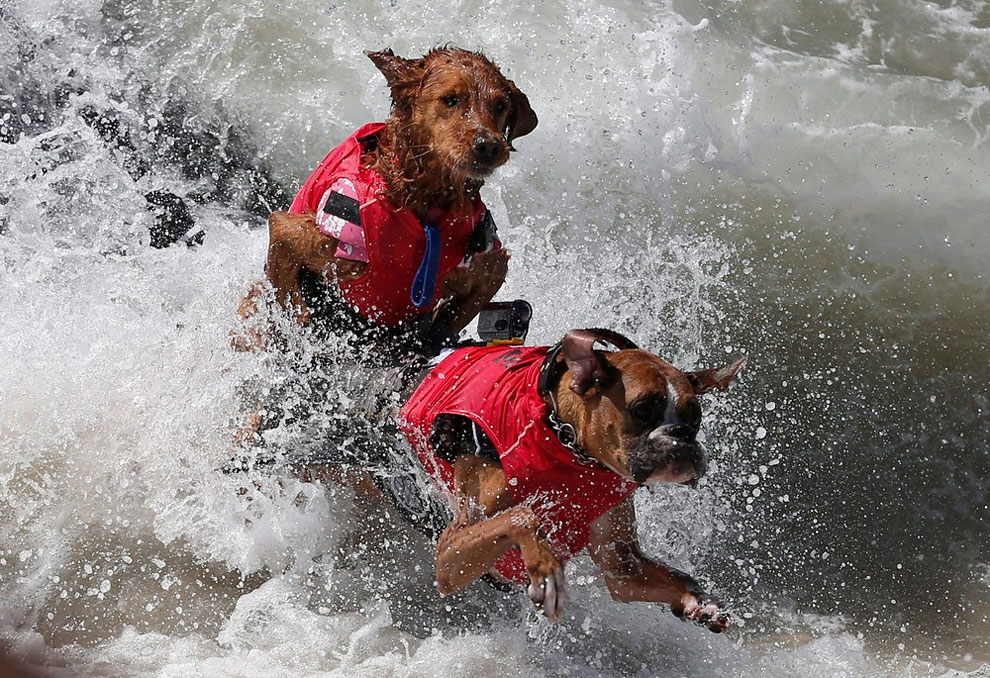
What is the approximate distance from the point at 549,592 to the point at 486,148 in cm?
193

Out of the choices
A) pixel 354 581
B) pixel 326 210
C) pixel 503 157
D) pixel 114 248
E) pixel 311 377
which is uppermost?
pixel 503 157

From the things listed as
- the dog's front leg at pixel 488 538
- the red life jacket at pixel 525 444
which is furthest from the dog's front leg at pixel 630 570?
the dog's front leg at pixel 488 538

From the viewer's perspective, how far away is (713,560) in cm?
712

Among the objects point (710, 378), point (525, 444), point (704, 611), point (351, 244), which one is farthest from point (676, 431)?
point (351, 244)

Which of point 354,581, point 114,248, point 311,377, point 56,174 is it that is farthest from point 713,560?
point 56,174

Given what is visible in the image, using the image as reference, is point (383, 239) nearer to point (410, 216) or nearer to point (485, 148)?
point (410, 216)

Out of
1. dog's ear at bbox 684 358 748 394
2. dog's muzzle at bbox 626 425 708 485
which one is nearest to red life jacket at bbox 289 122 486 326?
dog's ear at bbox 684 358 748 394

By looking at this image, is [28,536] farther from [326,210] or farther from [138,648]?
[326,210]

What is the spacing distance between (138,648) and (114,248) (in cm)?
346

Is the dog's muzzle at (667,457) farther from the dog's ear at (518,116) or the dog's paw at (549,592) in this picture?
the dog's ear at (518,116)

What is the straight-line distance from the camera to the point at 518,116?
5.53 m

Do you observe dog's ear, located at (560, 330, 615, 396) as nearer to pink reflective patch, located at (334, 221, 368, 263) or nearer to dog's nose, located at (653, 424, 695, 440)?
dog's nose, located at (653, 424, 695, 440)

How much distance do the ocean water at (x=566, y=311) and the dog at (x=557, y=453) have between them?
103cm

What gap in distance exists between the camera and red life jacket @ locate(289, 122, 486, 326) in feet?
18.3
